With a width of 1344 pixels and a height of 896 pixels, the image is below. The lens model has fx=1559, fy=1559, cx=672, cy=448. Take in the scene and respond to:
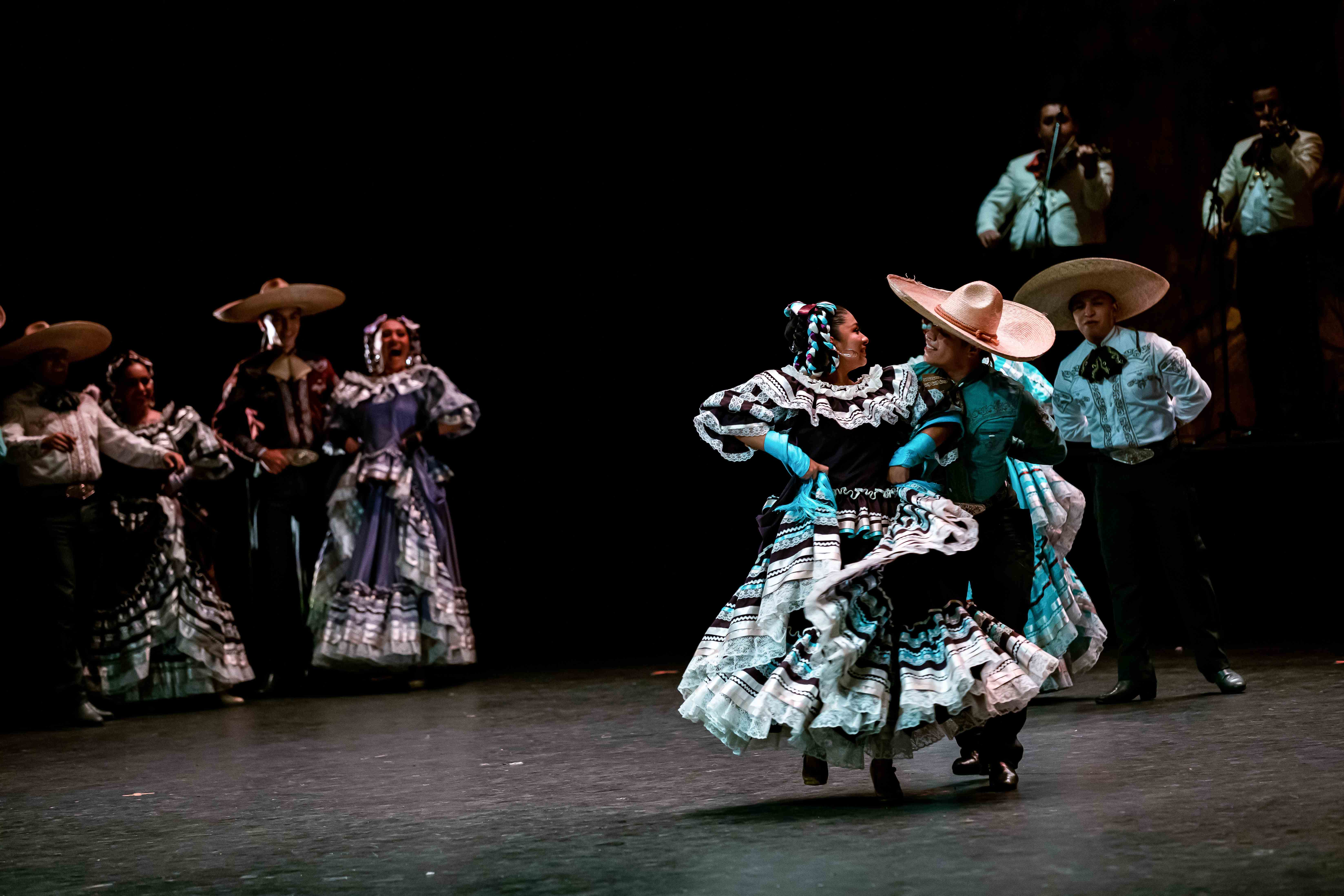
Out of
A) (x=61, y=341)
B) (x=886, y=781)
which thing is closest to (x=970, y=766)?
(x=886, y=781)

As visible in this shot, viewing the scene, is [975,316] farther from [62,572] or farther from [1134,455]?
[62,572]

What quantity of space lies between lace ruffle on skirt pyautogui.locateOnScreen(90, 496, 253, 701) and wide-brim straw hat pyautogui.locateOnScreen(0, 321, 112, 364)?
2.39 feet

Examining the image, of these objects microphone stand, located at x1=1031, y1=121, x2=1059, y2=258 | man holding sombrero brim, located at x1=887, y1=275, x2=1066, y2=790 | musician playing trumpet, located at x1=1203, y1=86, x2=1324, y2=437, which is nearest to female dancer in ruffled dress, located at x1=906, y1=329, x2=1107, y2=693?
man holding sombrero brim, located at x1=887, y1=275, x2=1066, y2=790

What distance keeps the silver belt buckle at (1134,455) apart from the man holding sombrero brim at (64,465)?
3.96m

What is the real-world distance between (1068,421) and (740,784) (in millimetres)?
2075

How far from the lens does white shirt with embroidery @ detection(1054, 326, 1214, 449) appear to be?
535 cm

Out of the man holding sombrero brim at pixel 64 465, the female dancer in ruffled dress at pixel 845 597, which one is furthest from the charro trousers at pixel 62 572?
the female dancer in ruffled dress at pixel 845 597

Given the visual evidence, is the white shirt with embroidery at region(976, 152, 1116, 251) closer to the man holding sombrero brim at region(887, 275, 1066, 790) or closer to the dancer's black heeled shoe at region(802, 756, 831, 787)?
the man holding sombrero brim at region(887, 275, 1066, 790)

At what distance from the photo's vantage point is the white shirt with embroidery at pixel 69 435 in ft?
20.9

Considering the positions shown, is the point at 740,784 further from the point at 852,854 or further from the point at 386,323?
the point at 386,323

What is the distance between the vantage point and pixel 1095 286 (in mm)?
5344

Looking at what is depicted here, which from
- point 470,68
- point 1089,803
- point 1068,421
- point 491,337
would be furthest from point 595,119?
point 1089,803

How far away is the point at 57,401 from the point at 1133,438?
14.2 feet

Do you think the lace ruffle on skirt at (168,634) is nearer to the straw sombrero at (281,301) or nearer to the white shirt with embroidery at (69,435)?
the white shirt with embroidery at (69,435)
